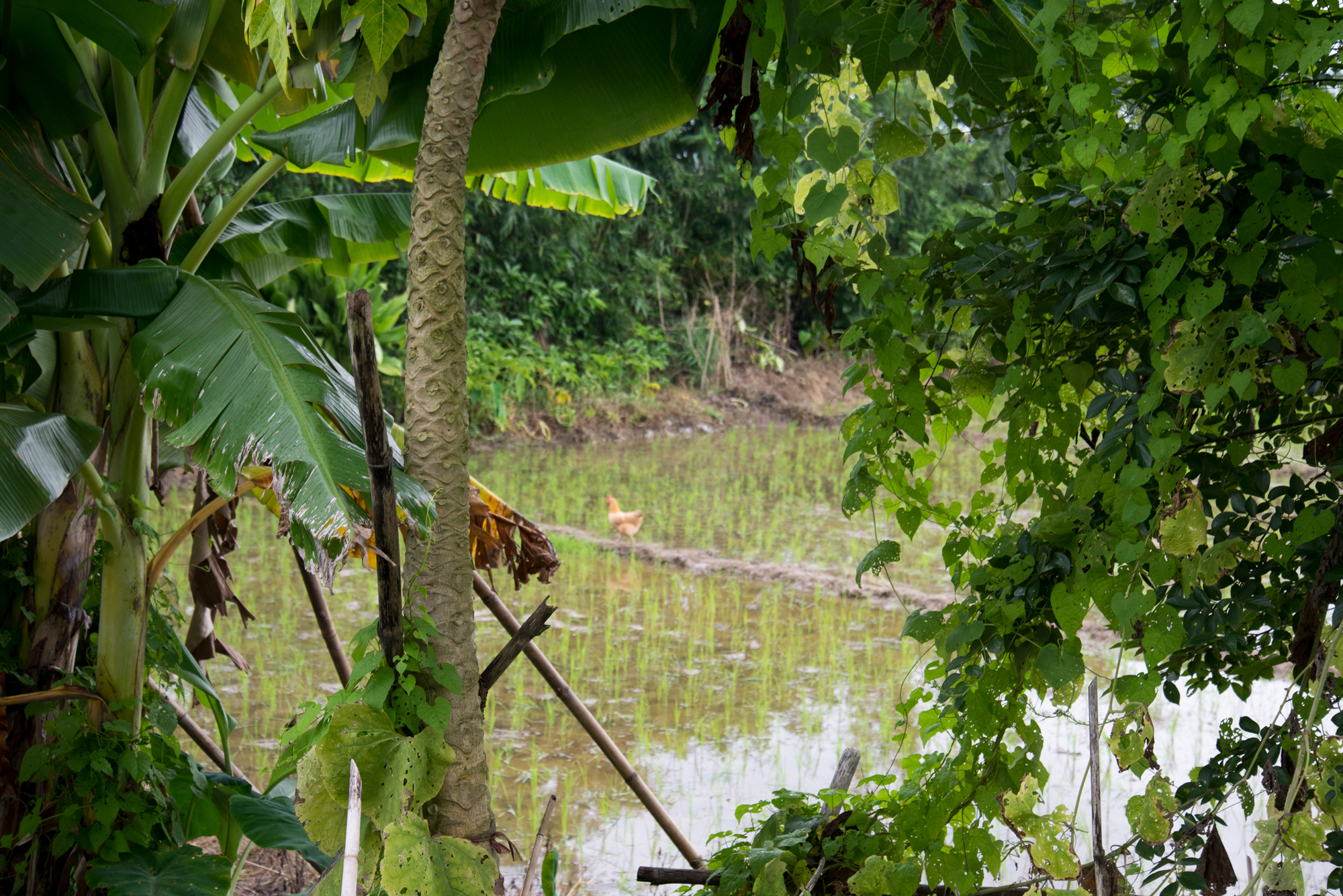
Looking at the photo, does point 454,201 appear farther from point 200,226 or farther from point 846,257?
point 200,226

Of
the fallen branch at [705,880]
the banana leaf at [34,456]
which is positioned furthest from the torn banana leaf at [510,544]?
the banana leaf at [34,456]

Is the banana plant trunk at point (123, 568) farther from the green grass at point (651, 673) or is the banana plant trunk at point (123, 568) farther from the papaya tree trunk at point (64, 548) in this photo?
the green grass at point (651, 673)

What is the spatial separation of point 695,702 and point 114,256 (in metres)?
2.88

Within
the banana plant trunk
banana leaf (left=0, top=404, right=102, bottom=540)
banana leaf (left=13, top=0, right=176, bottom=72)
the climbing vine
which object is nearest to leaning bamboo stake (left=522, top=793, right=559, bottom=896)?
the climbing vine

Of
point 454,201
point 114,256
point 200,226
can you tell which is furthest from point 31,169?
point 454,201

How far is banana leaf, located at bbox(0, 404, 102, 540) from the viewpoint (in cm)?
156

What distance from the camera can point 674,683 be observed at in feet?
14.3

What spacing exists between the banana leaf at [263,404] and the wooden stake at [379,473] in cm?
20

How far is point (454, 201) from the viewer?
1.19 metres

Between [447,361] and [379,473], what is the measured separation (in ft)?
0.58

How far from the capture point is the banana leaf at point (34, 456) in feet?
5.12

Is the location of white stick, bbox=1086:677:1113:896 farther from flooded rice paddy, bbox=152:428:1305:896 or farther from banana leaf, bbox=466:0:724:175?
banana leaf, bbox=466:0:724:175

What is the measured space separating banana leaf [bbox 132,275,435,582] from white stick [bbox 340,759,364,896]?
38cm

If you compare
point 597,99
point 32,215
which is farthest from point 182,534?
point 597,99
